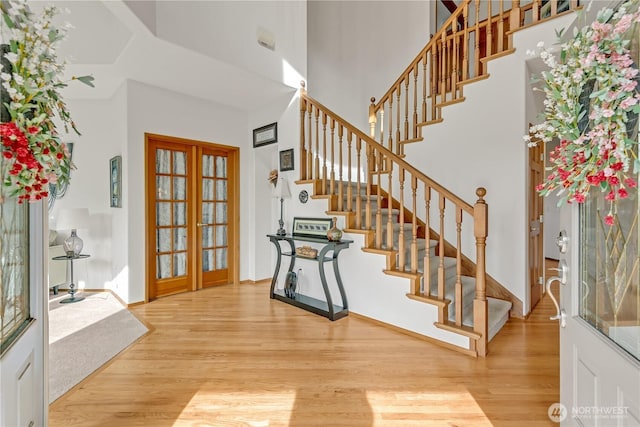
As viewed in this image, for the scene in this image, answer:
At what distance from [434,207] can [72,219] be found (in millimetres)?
4394

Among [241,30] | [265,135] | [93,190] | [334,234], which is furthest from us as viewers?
[265,135]

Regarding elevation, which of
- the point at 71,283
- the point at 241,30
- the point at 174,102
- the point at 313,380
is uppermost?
the point at 241,30

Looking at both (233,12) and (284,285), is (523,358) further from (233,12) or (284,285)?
(233,12)

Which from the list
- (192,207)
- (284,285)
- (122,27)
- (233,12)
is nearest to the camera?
(122,27)

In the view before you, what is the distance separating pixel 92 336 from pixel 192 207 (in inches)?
75.4

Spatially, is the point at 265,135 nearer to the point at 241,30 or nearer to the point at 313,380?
the point at 241,30

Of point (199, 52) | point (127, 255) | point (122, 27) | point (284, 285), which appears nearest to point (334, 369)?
point (284, 285)

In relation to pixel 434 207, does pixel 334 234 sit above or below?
below

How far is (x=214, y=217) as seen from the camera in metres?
4.44

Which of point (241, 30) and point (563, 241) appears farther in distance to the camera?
point (241, 30)

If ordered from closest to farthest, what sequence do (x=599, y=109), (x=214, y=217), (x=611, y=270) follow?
(x=599, y=109), (x=611, y=270), (x=214, y=217)

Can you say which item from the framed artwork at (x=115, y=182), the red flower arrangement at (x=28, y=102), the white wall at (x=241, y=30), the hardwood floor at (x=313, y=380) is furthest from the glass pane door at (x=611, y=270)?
the framed artwork at (x=115, y=182)

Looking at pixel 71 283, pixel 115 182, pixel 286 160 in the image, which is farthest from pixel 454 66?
pixel 71 283

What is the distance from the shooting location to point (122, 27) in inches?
106
